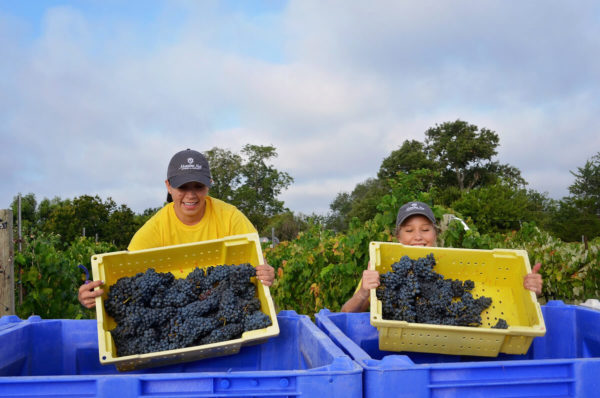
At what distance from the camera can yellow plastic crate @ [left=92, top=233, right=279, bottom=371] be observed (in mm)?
2113

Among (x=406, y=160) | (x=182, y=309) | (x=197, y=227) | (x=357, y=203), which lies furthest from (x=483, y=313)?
(x=357, y=203)

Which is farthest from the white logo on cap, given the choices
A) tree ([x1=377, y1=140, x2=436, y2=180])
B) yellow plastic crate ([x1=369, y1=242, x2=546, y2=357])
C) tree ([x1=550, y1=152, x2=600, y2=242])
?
tree ([x1=377, y1=140, x2=436, y2=180])

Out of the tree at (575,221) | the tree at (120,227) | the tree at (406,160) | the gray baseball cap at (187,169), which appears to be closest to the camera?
the gray baseball cap at (187,169)

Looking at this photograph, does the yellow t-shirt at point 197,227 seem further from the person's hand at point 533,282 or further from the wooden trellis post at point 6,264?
the wooden trellis post at point 6,264

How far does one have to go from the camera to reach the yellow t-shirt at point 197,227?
300 cm

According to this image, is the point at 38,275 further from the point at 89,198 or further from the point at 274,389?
the point at 89,198

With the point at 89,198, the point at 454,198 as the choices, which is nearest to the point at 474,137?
the point at 454,198

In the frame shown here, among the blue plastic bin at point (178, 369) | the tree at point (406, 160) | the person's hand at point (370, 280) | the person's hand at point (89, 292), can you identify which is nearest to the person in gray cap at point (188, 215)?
the person's hand at point (89, 292)

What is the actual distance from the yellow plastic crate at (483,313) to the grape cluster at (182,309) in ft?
1.96

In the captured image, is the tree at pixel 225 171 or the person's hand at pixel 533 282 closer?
the person's hand at pixel 533 282

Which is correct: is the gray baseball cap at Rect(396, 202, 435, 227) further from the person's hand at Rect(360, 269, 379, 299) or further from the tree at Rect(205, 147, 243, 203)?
the tree at Rect(205, 147, 243, 203)

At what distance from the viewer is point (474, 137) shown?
1897 inches

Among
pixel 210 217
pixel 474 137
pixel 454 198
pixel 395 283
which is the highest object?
pixel 474 137

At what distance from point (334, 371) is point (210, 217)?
1.86 m
